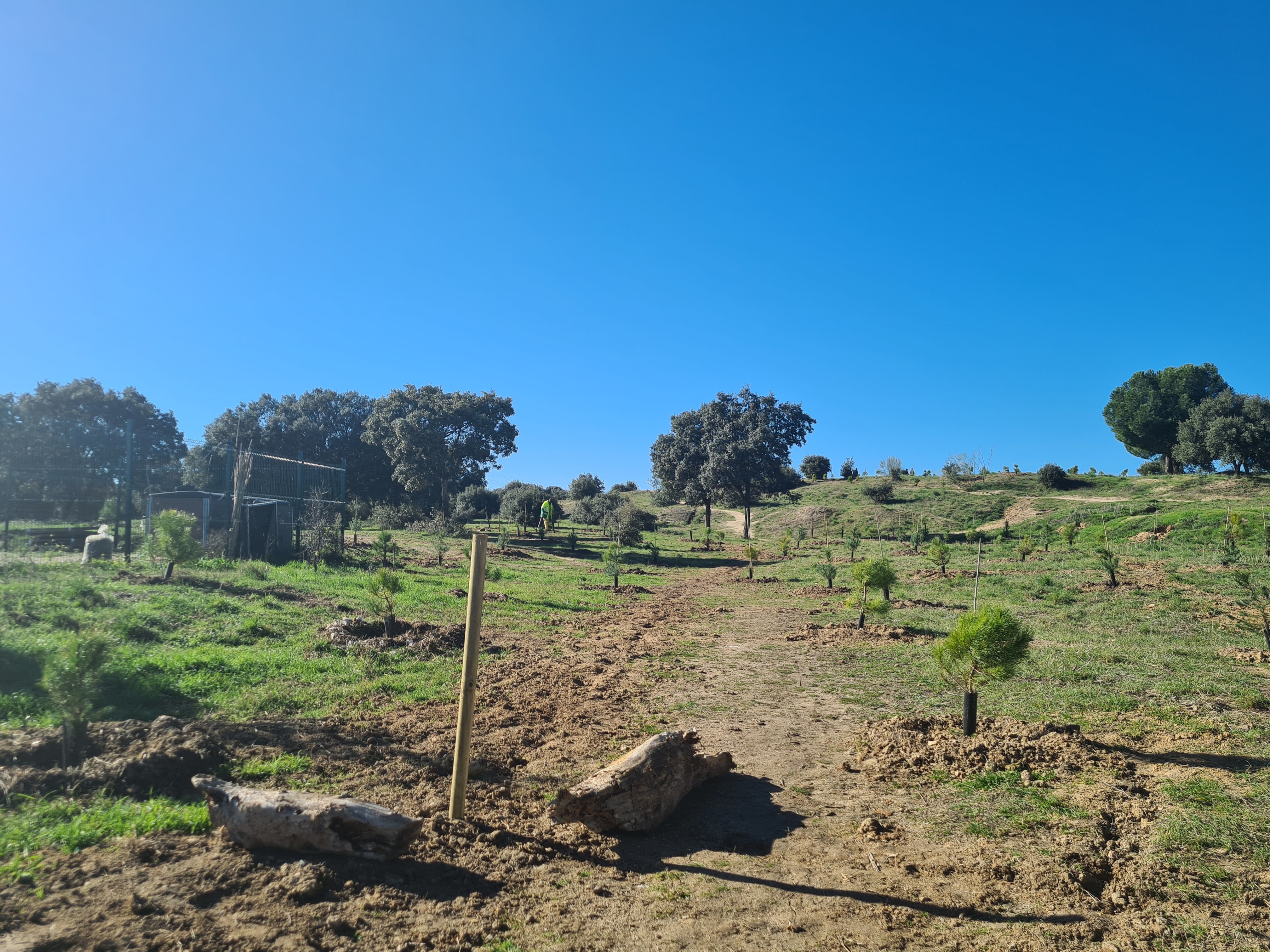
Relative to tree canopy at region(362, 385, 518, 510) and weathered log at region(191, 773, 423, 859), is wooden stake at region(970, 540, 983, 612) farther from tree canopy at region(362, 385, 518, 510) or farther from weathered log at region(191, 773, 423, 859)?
tree canopy at region(362, 385, 518, 510)

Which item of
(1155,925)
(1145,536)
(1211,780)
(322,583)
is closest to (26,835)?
(1155,925)

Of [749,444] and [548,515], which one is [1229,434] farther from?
[548,515]

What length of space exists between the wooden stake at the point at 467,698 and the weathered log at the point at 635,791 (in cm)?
76

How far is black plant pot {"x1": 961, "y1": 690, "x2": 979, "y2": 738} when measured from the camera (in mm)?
6684

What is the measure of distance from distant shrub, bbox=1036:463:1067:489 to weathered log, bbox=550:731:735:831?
5284cm

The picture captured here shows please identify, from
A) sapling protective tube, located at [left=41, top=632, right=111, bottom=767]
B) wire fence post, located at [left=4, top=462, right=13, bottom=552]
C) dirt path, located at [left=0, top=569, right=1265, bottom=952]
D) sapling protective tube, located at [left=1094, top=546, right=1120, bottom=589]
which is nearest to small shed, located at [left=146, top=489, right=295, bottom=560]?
wire fence post, located at [left=4, top=462, right=13, bottom=552]

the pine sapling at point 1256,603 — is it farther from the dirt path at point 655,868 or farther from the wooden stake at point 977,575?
the dirt path at point 655,868

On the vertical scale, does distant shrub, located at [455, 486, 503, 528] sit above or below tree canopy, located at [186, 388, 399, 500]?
below

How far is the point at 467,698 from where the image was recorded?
4.92 m

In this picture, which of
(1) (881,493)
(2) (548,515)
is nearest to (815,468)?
(1) (881,493)

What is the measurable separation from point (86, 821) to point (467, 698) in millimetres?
2791

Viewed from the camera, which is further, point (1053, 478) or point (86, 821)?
point (1053, 478)

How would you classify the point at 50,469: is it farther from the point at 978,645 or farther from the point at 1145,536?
the point at 1145,536

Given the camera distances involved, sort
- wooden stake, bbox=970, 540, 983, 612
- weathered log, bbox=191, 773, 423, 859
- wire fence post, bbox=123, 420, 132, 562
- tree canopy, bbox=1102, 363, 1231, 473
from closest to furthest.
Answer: weathered log, bbox=191, 773, 423, 859
wooden stake, bbox=970, 540, 983, 612
wire fence post, bbox=123, 420, 132, 562
tree canopy, bbox=1102, 363, 1231, 473
